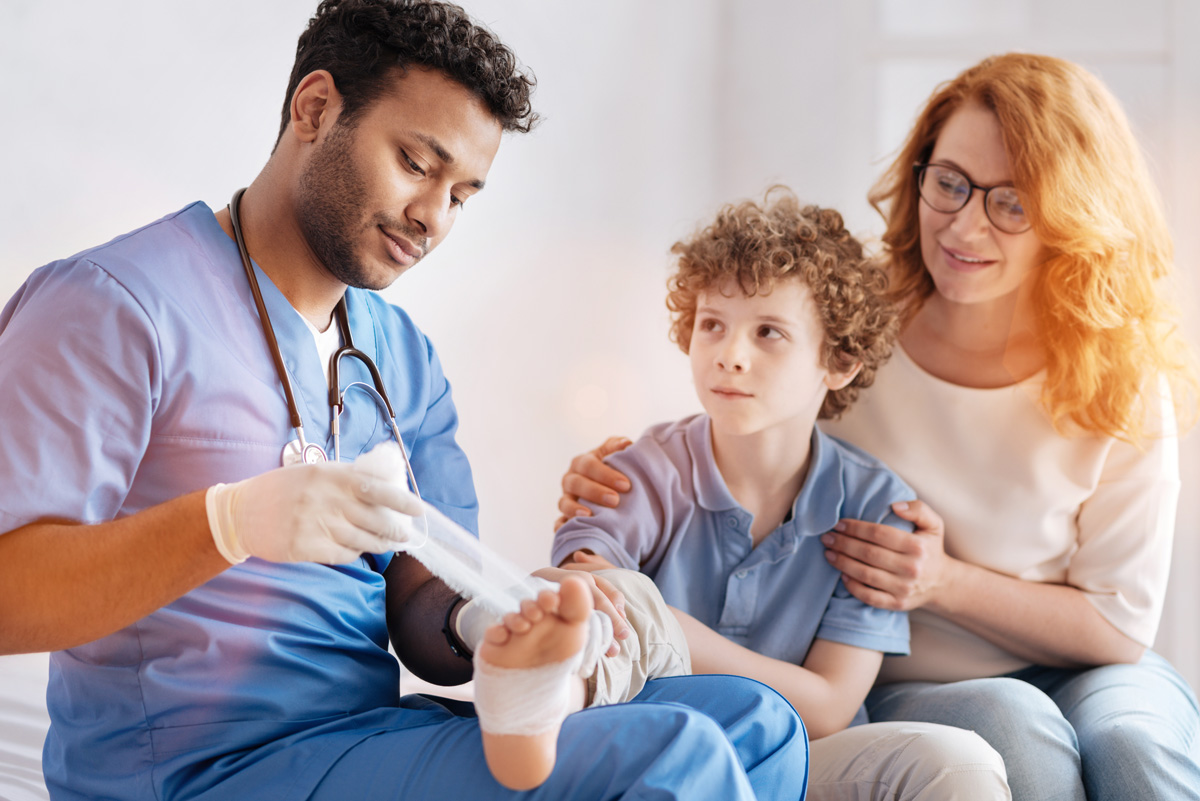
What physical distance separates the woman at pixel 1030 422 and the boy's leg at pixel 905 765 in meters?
0.24

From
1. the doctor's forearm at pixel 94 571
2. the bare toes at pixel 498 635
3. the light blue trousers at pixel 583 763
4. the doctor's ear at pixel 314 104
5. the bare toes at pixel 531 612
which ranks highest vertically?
the doctor's ear at pixel 314 104

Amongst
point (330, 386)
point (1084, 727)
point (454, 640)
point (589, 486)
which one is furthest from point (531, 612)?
point (1084, 727)

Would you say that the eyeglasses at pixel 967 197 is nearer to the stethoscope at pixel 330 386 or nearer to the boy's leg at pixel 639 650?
the boy's leg at pixel 639 650

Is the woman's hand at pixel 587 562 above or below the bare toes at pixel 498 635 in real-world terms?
below

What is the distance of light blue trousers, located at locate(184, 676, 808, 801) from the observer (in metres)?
0.88

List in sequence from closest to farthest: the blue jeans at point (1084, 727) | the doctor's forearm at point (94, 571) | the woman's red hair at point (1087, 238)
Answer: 1. the doctor's forearm at point (94, 571)
2. the blue jeans at point (1084, 727)
3. the woman's red hair at point (1087, 238)

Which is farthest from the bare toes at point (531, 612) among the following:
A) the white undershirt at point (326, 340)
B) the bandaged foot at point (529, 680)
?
the white undershirt at point (326, 340)

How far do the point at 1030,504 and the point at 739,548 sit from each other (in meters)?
0.50

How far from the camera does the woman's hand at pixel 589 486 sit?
5.02 ft

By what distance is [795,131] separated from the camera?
2941 millimetres

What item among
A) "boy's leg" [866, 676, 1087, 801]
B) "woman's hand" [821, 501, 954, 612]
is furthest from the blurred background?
"boy's leg" [866, 676, 1087, 801]

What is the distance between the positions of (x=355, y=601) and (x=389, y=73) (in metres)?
0.60

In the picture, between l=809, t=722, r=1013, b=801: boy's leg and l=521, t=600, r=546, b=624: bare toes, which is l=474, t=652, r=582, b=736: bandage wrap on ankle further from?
l=809, t=722, r=1013, b=801: boy's leg

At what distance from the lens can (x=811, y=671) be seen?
1.48 m
